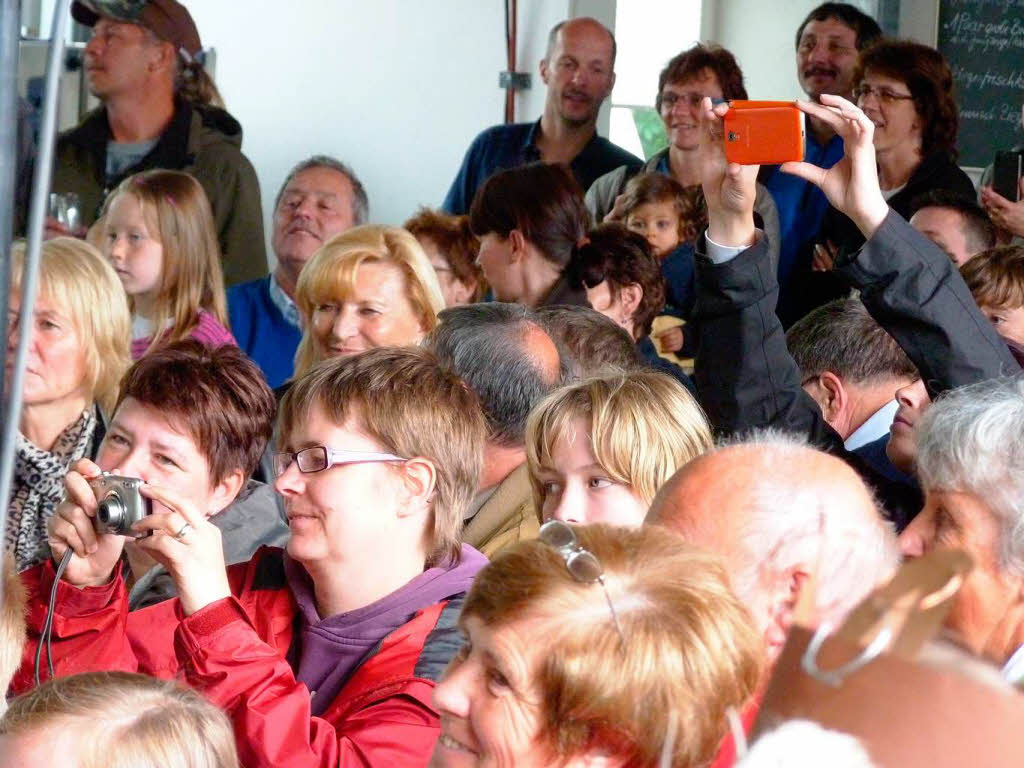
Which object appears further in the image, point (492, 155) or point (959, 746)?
point (492, 155)

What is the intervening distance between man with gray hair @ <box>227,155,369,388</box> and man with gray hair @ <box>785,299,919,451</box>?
5.30 feet

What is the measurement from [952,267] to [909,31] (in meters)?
3.42

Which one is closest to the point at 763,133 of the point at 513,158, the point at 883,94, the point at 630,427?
the point at 630,427

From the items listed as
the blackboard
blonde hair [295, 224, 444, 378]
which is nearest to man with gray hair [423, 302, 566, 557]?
blonde hair [295, 224, 444, 378]

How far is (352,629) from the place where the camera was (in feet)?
6.35

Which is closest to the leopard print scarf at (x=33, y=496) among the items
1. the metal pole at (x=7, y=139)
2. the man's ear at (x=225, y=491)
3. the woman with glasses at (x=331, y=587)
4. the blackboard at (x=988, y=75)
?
the man's ear at (x=225, y=491)

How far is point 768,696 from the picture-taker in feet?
1.81

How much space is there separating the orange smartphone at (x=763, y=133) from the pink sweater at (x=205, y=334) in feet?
5.48

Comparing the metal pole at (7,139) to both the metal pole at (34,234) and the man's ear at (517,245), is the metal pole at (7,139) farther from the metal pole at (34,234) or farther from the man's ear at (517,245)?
the man's ear at (517,245)

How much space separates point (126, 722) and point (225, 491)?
0.98 m

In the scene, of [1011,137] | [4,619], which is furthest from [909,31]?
[4,619]

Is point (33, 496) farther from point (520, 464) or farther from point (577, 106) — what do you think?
point (577, 106)

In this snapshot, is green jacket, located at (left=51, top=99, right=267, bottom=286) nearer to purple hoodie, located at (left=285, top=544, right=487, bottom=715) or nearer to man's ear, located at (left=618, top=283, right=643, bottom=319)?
man's ear, located at (left=618, top=283, right=643, bottom=319)

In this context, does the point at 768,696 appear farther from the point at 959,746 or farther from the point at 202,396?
the point at 202,396
